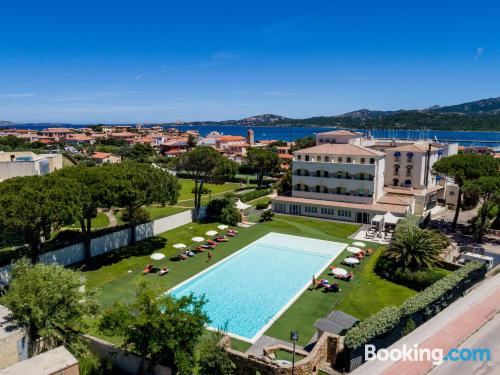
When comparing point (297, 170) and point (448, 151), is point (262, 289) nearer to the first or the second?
point (297, 170)

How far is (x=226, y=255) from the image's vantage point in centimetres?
3247

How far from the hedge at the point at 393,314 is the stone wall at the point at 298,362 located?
3.11ft

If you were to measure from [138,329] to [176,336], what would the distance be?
152 cm

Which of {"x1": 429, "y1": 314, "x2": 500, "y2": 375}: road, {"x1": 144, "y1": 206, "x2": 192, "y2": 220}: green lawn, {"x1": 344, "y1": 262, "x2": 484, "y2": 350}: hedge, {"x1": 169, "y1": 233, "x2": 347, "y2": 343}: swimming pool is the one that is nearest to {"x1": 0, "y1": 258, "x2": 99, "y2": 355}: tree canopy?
{"x1": 169, "y1": 233, "x2": 347, "y2": 343}: swimming pool

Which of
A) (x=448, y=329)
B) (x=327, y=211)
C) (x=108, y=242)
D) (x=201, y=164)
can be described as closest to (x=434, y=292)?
(x=448, y=329)

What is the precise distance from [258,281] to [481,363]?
14582 millimetres

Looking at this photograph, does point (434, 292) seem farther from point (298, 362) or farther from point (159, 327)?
point (159, 327)

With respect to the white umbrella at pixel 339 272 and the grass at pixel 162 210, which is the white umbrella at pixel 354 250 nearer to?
the white umbrella at pixel 339 272

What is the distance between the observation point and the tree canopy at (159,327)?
13797 mm

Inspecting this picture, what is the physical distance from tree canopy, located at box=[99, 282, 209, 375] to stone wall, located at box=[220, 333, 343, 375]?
2530 millimetres

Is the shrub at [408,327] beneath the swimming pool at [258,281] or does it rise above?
above

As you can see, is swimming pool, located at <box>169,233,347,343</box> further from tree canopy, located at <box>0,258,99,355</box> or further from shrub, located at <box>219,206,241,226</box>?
tree canopy, located at <box>0,258,99,355</box>

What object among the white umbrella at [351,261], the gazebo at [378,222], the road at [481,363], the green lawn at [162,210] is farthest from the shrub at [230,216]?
the road at [481,363]

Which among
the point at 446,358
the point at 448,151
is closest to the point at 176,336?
the point at 446,358
